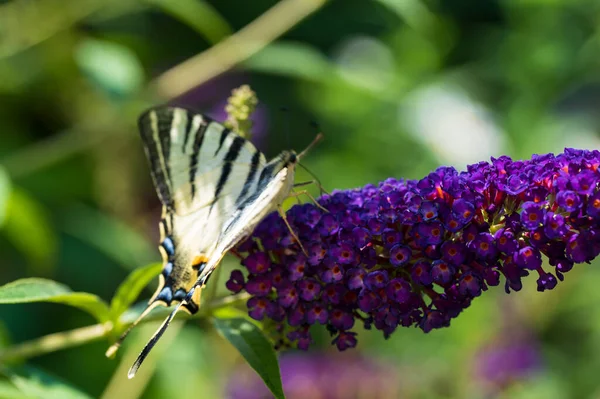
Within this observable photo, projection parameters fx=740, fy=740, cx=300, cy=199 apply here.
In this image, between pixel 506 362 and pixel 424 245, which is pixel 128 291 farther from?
pixel 506 362

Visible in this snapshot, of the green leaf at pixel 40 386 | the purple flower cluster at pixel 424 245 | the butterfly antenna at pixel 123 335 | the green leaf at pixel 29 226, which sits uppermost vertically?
the purple flower cluster at pixel 424 245

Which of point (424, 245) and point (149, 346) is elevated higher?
point (424, 245)

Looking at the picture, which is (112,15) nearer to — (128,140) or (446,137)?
(128,140)

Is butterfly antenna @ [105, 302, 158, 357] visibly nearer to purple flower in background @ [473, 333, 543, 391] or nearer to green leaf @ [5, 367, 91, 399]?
green leaf @ [5, 367, 91, 399]

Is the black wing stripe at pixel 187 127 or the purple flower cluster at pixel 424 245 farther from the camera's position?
the black wing stripe at pixel 187 127

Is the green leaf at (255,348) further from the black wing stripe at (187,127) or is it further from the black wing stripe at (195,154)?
the black wing stripe at (187,127)

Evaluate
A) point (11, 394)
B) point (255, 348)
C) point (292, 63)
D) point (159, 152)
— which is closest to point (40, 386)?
point (11, 394)

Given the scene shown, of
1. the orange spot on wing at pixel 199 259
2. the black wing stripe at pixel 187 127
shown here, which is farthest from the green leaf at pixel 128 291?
the black wing stripe at pixel 187 127
